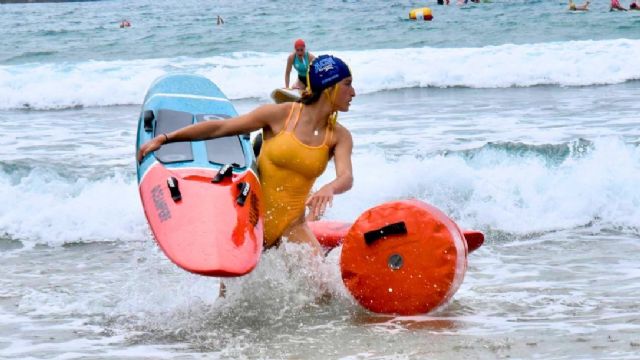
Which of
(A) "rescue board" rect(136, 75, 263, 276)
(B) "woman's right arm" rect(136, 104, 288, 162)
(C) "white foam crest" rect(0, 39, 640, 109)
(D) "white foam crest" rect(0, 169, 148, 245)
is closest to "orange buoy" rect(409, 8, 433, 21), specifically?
(C) "white foam crest" rect(0, 39, 640, 109)

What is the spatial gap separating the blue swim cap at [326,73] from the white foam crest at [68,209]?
12.4ft

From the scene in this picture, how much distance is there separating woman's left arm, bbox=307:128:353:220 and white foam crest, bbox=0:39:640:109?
13.5 m

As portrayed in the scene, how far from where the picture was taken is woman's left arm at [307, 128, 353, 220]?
500cm

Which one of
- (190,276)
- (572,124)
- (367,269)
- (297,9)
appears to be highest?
(367,269)

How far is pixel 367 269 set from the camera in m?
5.55

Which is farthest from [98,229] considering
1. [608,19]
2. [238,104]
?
[608,19]

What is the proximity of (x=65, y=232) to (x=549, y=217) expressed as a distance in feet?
13.3

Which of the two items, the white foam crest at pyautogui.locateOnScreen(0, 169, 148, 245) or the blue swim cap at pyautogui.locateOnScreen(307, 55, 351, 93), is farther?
the white foam crest at pyautogui.locateOnScreen(0, 169, 148, 245)

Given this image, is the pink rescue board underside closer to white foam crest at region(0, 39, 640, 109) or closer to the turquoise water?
white foam crest at region(0, 39, 640, 109)

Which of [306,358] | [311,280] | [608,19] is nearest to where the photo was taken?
[306,358]

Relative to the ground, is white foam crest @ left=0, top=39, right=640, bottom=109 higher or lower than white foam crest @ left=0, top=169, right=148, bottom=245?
lower

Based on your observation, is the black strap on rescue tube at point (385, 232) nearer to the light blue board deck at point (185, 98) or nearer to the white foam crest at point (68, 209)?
the light blue board deck at point (185, 98)

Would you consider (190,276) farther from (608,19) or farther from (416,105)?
(608,19)

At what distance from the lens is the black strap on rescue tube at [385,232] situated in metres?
5.48
